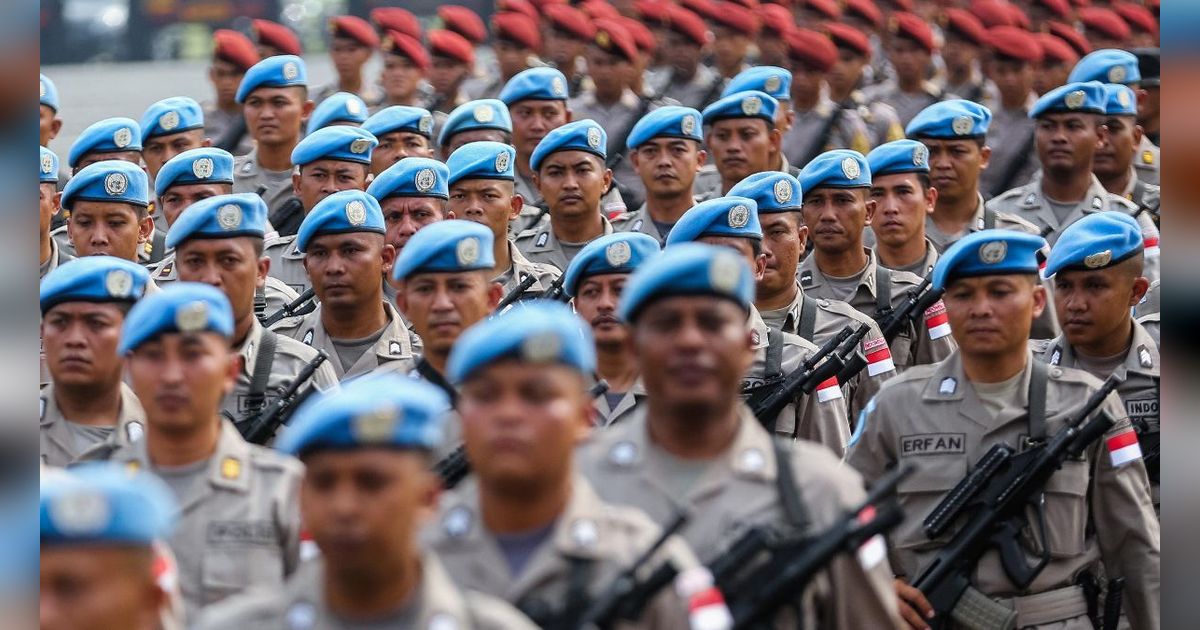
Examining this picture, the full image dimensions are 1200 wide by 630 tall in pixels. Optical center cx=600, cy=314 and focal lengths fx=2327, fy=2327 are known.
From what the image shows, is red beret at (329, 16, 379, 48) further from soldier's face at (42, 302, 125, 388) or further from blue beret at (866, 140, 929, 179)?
soldier's face at (42, 302, 125, 388)

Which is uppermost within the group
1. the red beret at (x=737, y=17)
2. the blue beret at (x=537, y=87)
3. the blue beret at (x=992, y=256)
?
the red beret at (x=737, y=17)

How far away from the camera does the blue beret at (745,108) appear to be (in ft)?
42.2

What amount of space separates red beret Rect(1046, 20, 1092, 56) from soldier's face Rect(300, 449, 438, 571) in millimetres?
12886

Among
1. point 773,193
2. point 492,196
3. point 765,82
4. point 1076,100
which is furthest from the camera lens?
point 765,82

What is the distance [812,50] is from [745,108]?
11.8 ft

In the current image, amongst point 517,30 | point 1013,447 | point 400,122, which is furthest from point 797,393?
point 517,30

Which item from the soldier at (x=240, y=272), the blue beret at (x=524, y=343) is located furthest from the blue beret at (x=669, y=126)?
the blue beret at (x=524, y=343)

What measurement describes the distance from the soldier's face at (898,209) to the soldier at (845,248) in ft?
0.50

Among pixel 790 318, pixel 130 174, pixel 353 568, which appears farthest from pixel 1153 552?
pixel 130 174

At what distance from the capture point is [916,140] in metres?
12.1

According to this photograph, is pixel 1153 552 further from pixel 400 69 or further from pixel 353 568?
pixel 400 69

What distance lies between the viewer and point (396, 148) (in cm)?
1295

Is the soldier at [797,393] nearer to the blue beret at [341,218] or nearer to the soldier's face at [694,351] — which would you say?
the blue beret at [341,218]

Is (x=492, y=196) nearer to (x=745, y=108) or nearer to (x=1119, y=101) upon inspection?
(x=745, y=108)
